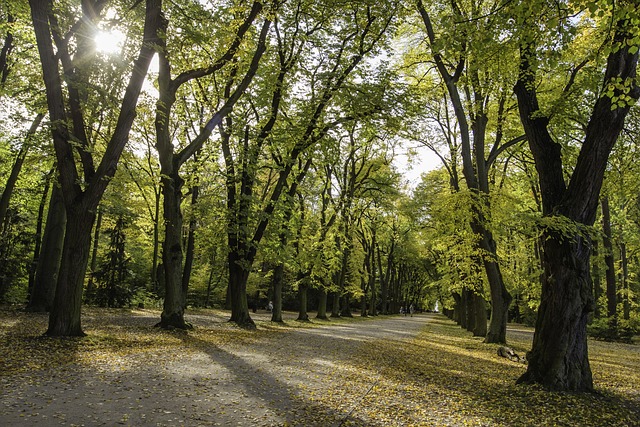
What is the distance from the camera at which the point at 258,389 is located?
6145mm

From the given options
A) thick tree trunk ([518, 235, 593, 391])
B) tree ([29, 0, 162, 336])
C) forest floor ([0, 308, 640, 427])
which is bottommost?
forest floor ([0, 308, 640, 427])

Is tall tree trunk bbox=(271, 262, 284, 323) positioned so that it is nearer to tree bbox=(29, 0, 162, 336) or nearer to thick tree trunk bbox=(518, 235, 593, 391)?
tree bbox=(29, 0, 162, 336)

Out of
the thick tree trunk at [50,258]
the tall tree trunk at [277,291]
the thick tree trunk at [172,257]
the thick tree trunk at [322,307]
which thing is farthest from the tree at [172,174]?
the thick tree trunk at [322,307]

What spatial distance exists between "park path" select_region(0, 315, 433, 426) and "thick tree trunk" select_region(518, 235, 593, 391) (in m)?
2.90

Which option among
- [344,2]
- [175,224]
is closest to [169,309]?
[175,224]

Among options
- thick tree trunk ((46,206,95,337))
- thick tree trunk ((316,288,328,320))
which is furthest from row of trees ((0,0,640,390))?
thick tree trunk ((316,288,328,320))

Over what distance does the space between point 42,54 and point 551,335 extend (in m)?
11.4

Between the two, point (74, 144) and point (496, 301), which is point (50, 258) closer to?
point (74, 144)

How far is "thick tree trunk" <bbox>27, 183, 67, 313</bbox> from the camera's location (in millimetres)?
14531

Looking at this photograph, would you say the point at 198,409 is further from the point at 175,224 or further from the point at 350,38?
the point at 350,38

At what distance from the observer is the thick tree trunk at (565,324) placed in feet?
22.4

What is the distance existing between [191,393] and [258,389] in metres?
0.97

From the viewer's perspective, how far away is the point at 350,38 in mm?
15992

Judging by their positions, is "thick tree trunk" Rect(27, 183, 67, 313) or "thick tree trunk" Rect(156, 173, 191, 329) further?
"thick tree trunk" Rect(27, 183, 67, 313)
